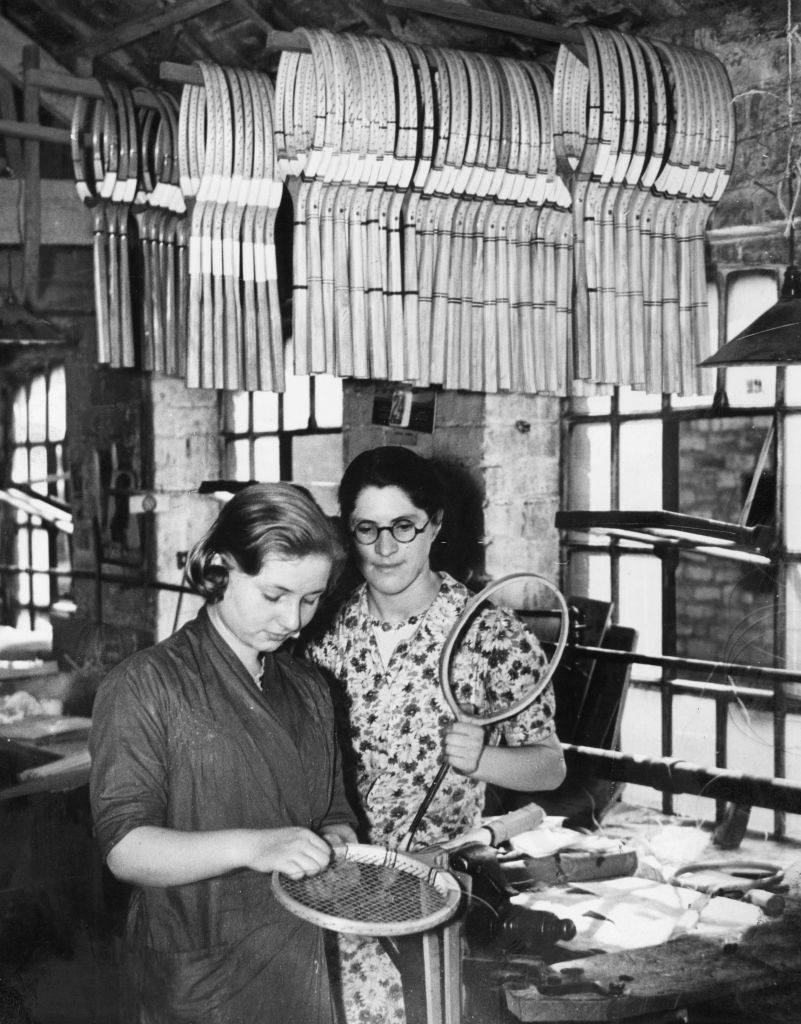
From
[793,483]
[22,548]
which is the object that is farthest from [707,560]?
[22,548]

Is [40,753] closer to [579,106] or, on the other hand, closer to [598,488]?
[598,488]

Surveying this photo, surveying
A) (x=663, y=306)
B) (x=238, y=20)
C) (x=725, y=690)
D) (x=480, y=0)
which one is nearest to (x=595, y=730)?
(x=725, y=690)

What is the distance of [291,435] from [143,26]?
180cm

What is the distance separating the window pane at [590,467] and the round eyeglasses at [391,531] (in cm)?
167

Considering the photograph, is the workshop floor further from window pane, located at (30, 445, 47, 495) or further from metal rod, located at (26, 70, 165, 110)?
metal rod, located at (26, 70, 165, 110)

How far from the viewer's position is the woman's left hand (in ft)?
8.24

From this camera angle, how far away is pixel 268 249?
3061 mm

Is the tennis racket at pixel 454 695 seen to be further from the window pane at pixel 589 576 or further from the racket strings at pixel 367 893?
the window pane at pixel 589 576

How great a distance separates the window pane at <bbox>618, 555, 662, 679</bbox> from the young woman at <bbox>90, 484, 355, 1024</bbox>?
7.02 ft

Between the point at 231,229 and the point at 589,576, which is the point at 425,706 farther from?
the point at 589,576

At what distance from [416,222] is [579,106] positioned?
59 cm

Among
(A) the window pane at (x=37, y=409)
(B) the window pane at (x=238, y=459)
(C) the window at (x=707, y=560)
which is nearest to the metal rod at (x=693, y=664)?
(C) the window at (x=707, y=560)

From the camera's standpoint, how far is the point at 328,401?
483cm

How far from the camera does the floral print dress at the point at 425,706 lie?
8.77 ft
